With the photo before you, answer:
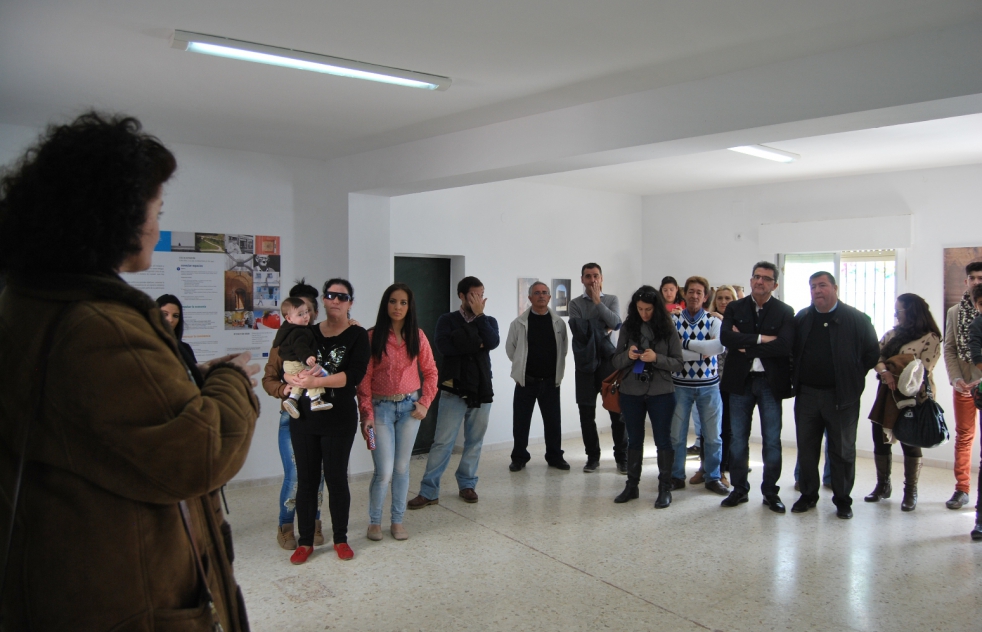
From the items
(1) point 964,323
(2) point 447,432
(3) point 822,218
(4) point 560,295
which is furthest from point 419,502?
(3) point 822,218

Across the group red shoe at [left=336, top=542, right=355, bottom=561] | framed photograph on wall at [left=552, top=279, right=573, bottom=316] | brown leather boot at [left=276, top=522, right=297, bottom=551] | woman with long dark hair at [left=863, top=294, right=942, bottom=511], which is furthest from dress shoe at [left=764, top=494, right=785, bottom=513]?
brown leather boot at [left=276, top=522, right=297, bottom=551]

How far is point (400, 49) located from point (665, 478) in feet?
11.8

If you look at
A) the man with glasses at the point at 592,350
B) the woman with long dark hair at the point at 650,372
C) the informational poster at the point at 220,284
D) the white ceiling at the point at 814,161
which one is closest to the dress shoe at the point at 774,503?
the woman with long dark hair at the point at 650,372

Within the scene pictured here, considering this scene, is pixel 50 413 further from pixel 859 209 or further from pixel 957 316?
pixel 859 209

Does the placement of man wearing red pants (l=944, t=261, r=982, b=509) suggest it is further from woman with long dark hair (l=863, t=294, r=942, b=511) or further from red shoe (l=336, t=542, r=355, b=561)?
red shoe (l=336, t=542, r=355, b=561)

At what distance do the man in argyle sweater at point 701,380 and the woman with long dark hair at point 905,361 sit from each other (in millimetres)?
1158

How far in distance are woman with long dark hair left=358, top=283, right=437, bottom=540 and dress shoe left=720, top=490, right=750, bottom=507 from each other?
2.45 meters

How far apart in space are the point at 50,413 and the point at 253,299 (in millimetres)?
4807

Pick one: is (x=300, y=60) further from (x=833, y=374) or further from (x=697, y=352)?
(x=833, y=374)

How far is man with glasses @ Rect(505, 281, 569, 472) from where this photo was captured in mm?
6230

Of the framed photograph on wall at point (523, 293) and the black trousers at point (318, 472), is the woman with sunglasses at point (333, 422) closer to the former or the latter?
the black trousers at point (318, 472)

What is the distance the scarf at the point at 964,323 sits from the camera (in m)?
5.09

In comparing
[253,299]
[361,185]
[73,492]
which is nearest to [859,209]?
[361,185]

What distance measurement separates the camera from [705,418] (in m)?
5.57
